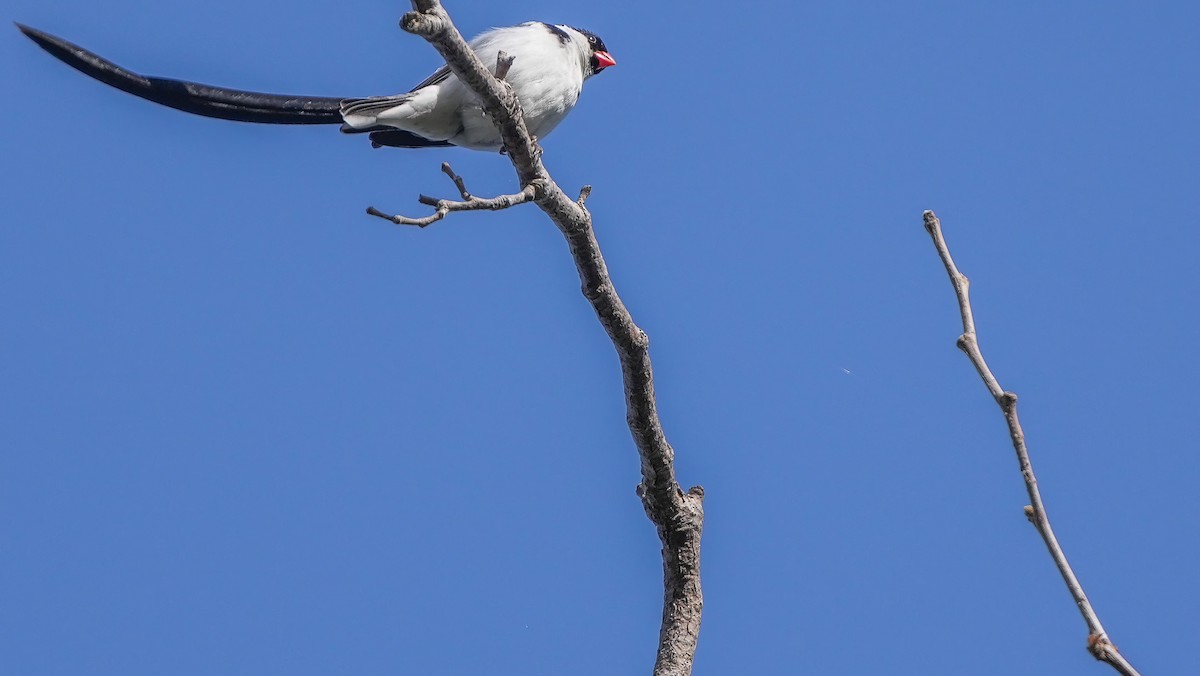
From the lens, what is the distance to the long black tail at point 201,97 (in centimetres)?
334

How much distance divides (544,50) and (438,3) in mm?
1415

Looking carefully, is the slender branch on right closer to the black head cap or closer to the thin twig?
the thin twig

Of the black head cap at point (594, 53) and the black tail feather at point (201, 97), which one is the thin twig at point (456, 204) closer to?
the black tail feather at point (201, 97)

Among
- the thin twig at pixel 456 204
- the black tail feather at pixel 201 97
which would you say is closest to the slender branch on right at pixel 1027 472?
the thin twig at pixel 456 204

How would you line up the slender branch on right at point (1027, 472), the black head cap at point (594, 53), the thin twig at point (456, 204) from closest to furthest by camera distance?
the slender branch on right at point (1027, 472) < the thin twig at point (456, 204) < the black head cap at point (594, 53)

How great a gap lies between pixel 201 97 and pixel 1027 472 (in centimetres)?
291

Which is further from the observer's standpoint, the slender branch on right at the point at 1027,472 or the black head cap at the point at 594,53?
the black head cap at the point at 594,53

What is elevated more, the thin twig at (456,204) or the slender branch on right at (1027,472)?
Result: the thin twig at (456,204)

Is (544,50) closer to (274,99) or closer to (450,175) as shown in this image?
(274,99)

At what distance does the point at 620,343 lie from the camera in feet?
11.8

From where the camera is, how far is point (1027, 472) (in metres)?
1.73

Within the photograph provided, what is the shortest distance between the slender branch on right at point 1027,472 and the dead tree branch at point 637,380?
5.37 ft

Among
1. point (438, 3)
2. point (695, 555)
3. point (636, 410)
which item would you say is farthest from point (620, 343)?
point (438, 3)

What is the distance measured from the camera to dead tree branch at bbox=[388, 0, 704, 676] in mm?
3475
